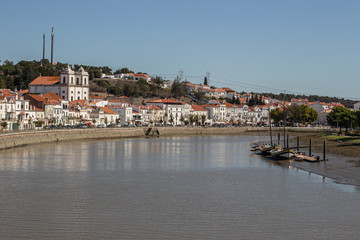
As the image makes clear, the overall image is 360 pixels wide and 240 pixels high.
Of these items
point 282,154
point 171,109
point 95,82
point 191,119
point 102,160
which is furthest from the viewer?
point 95,82

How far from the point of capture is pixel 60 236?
1712cm

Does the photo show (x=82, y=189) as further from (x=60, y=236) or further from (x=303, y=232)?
(x=303, y=232)

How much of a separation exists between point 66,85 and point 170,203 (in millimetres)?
91673

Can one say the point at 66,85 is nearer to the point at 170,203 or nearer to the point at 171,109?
the point at 171,109

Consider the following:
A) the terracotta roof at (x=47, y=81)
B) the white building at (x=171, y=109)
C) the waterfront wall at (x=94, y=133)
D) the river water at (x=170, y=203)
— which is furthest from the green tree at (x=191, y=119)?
the river water at (x=170, y=203)

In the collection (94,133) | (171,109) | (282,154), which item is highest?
(171,109)

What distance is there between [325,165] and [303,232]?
66.0 feet

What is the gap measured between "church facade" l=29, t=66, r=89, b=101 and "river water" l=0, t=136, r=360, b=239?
246 feet

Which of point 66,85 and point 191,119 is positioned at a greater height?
point 66,85

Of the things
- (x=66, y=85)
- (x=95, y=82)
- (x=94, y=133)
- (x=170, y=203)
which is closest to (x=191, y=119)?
(x=66, y=85)

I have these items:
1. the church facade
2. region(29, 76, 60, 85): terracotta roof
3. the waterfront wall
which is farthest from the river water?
region(29, 76, 60, 85): terracotta roof

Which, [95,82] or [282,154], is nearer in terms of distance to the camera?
[282,154]

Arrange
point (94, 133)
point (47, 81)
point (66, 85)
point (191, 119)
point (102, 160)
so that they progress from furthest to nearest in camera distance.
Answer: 1. point (191, 119)
2. point (47, 81)
3. point (66, 85)
4. point (94, 133)
5. point (102, 160)

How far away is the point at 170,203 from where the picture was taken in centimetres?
2258
